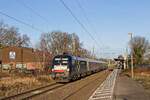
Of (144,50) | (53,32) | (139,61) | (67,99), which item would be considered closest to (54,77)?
(67,99)

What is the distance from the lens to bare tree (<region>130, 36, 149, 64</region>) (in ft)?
325

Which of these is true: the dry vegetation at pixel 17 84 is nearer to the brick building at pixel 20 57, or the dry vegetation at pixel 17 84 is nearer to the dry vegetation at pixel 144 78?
the dry vegetation at pixel 144 78

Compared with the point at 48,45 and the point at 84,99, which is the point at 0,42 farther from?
the point at 84,99

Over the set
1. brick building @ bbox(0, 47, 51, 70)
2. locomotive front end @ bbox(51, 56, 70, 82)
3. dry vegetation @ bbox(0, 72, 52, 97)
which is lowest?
dry vegetation @ bbox(0, 72, 52, 97)

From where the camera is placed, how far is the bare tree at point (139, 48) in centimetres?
9906

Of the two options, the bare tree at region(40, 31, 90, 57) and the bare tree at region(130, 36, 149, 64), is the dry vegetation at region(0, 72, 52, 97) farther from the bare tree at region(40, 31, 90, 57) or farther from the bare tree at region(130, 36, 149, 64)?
the bare tree at region(130, 36, 149, 64)

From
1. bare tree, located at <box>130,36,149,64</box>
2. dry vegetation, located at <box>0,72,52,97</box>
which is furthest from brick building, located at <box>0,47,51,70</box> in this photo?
dry vegetation, located at <box>0,72,52,97</box>

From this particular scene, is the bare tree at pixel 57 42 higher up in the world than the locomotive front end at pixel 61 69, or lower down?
higher up

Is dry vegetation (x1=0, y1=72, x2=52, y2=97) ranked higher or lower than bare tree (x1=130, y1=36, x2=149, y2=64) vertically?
lower

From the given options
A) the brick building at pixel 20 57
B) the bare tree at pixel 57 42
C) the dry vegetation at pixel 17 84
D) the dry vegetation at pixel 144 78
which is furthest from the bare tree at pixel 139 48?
the dry vegetation at pixel 17 84

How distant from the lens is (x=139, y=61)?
99062 millimetres

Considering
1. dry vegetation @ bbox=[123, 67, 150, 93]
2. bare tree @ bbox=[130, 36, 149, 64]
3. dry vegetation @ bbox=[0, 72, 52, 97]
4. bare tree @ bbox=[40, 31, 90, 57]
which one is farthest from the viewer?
bare tree @ bbox=[130, 36, 149, 64]

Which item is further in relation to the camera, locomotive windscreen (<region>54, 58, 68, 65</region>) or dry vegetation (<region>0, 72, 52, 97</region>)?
locomotive windscreen (<region>54, 58, 68, 65</region>)

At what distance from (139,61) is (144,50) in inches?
308
